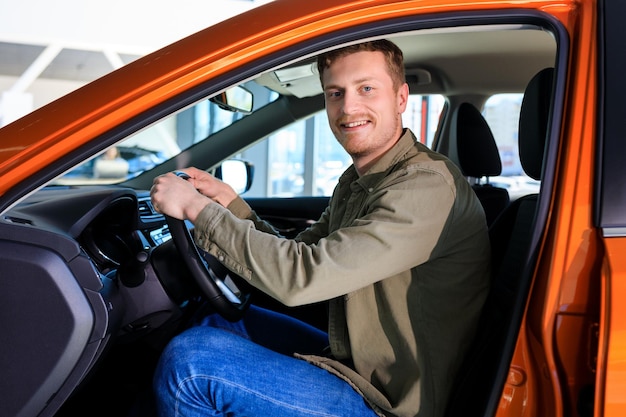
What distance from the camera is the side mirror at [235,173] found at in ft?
8.34

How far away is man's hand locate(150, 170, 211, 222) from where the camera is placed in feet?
4.29

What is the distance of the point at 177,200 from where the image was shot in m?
1.32

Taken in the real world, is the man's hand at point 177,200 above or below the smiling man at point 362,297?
above

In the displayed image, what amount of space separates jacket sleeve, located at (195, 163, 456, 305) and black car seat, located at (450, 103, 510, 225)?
117 centimetres

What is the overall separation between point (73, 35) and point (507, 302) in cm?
1203

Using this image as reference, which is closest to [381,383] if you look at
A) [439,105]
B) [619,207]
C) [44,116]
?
[619,207]

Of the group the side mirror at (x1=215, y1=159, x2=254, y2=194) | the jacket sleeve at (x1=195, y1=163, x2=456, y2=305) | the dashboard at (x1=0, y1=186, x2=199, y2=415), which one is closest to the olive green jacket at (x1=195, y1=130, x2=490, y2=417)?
the jacket sleeve at (x1=195, y1=163, x2=456, y2=305)

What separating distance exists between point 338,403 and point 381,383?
100 mm

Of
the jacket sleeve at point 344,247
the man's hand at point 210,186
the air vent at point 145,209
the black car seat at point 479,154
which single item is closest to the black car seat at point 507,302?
the jacket sleeve at point 344,247

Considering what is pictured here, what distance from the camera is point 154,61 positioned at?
3.73ft

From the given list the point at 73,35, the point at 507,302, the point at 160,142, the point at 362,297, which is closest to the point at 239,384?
the point at 362,297

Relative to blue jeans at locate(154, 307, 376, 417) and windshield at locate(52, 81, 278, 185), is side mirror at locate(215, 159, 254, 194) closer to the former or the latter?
windshield at locate(52, 81, 278, 185)

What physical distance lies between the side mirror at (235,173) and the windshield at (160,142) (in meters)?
0.19

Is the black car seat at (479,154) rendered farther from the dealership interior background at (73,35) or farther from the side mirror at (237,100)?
the dealership interior background at (73,35)
